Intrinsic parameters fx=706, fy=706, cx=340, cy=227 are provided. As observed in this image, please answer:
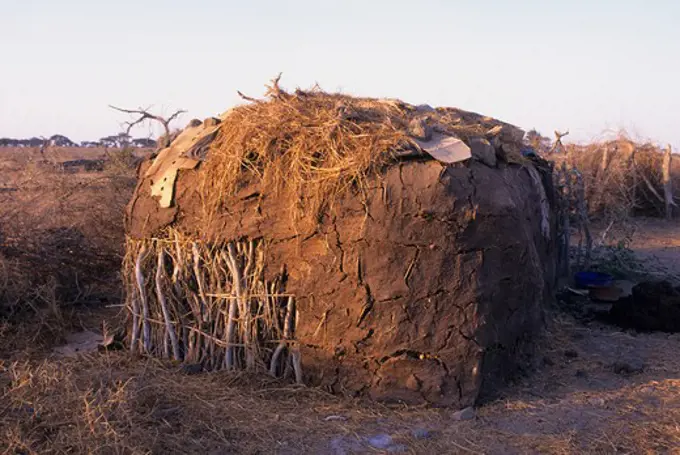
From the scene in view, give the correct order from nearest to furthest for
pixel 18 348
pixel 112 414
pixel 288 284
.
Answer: pixel 112 414
pixel 288 284
pixel 18 348

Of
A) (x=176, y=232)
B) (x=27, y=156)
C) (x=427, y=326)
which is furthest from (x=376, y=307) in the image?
(x=27, y=156)

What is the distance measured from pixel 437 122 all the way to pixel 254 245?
1765 mm

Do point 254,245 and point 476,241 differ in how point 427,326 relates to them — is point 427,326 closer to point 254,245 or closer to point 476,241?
point 476,241

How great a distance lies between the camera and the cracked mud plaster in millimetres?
4836

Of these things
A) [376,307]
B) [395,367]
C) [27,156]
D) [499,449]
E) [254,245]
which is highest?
[27,156]

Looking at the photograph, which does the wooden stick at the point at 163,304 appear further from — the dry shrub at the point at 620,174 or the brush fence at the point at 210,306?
the dry shrub at the point at 620,174

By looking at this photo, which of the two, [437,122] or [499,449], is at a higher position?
[437,122]

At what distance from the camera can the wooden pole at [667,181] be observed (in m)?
15.2

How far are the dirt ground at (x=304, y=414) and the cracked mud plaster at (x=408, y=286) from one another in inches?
7.5

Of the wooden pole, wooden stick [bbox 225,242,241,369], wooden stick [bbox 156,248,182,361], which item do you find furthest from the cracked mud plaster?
the wooden pole

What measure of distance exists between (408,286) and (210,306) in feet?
5.23

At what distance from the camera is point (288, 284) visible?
5137 millimetres

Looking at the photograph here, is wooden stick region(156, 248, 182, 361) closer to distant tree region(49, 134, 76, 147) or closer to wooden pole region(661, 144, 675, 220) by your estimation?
distant tree region(49, 134, 76, 147)

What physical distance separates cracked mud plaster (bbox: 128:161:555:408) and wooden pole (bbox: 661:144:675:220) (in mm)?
11646
